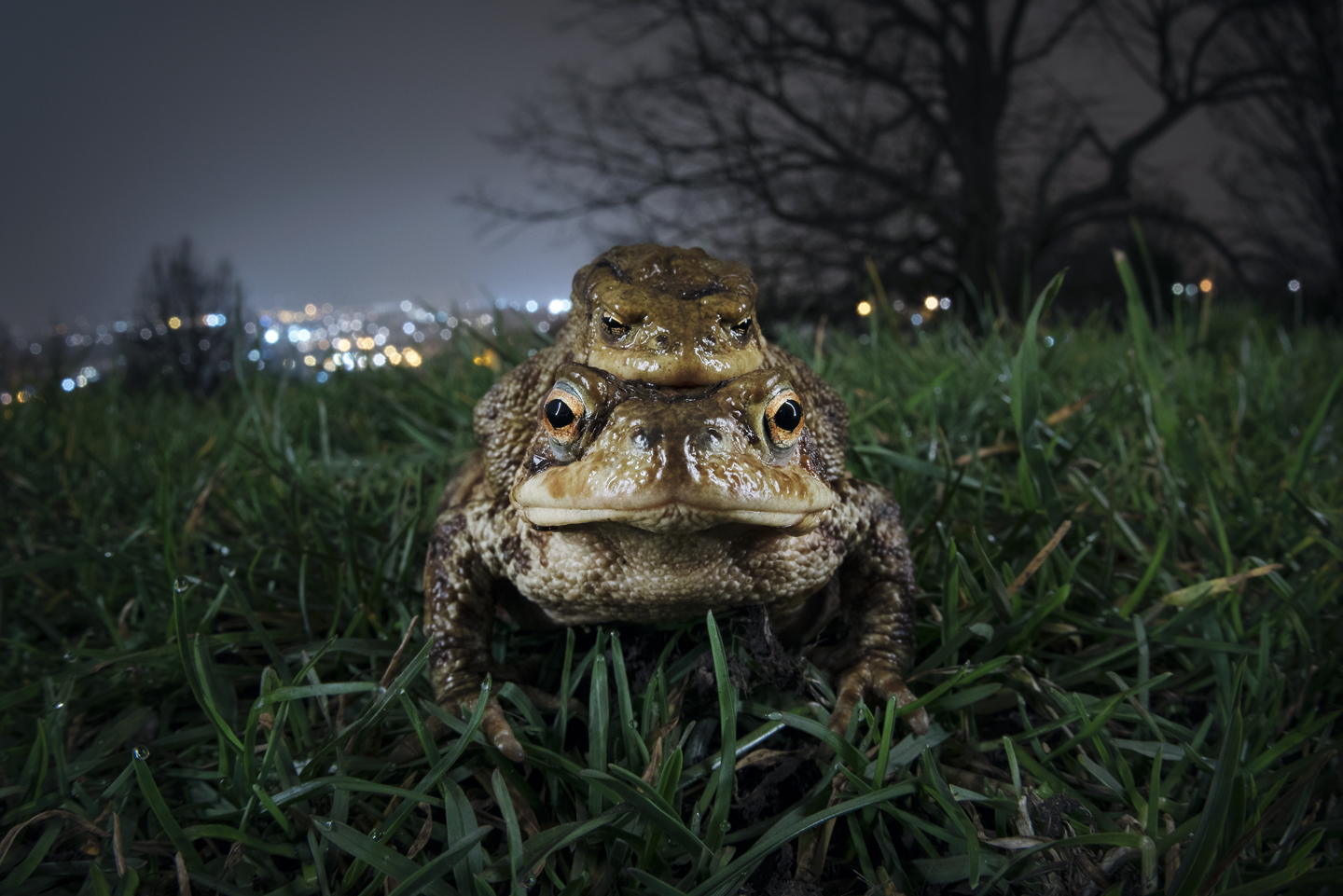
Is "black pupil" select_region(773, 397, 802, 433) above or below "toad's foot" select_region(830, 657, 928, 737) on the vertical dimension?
above

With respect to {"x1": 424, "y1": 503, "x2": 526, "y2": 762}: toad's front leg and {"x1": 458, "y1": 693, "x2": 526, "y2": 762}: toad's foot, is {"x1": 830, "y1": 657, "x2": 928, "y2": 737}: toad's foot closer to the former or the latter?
{"x1": 458, "y1": 693, "x2": 526, "y2": 762}: toad's foot

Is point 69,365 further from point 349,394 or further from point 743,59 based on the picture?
point 743,59

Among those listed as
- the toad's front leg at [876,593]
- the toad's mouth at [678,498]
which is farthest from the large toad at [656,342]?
the toad's mouth at [678,498]

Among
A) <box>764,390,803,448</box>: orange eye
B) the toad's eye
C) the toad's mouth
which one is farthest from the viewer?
the toad's eye

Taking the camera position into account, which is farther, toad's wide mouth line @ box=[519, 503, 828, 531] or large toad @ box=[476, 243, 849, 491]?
large toad @ box=[476, 243, 849, 491]

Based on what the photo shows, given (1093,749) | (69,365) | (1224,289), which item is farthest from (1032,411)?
(1224,289)

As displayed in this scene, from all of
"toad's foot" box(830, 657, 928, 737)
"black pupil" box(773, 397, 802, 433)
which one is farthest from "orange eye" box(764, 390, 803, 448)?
"toad's foot" box(830, 657, 928, 737)
